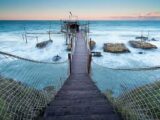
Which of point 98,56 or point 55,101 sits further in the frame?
point 98,56

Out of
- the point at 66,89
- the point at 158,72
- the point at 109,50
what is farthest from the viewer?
the point at 109,50

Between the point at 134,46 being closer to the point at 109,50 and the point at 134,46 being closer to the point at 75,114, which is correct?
the point at 109,50

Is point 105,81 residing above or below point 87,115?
below

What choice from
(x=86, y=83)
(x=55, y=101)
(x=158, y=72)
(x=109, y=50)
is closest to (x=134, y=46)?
(x=109, y=50)

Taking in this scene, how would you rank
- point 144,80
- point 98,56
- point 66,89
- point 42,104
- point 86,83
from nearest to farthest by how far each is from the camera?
point 42,104 < point 66,89 < point 86,83 < point 144,80 < point 98,56

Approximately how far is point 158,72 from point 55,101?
1161cm

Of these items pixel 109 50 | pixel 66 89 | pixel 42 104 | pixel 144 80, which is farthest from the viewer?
pixel 109 50

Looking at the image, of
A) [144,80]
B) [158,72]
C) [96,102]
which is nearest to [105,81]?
[144,80]

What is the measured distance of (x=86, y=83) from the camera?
19.0 feet

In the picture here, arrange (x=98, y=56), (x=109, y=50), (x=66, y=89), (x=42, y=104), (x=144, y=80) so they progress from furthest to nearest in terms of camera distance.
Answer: (x=109, y=50) → (x=98, y=56) → (x=144, y=80) → (x=66, y=89) → (x=42, y=104)

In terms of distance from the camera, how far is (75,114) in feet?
11.7

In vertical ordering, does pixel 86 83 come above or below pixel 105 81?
above

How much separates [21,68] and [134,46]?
18.3 metres

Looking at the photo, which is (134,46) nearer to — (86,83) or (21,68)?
(21,68)
